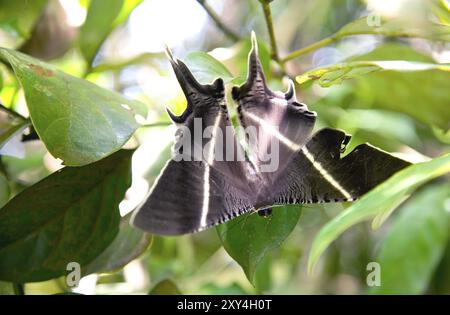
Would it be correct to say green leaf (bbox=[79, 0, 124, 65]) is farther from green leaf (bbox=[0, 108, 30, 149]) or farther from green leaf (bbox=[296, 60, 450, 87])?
green leaf (bbox=[296, 60, 450, 87])

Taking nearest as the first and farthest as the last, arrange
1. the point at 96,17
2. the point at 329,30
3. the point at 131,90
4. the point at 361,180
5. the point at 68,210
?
the point at 361,180 → the point at 68,210 → the point at 96,17 → the point at 131,90 → the point at 329,30

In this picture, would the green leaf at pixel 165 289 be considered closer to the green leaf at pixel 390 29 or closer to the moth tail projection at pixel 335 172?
the moth tail projection at pixel 335 172

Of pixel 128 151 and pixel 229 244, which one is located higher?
pixel 128 151

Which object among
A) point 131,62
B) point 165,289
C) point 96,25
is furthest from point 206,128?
point 131,62

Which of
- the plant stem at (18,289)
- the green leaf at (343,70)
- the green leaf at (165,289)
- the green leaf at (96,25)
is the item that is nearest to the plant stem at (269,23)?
the green leaf at (343,70)

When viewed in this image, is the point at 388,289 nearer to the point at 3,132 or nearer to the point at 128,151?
the point at 128,151
